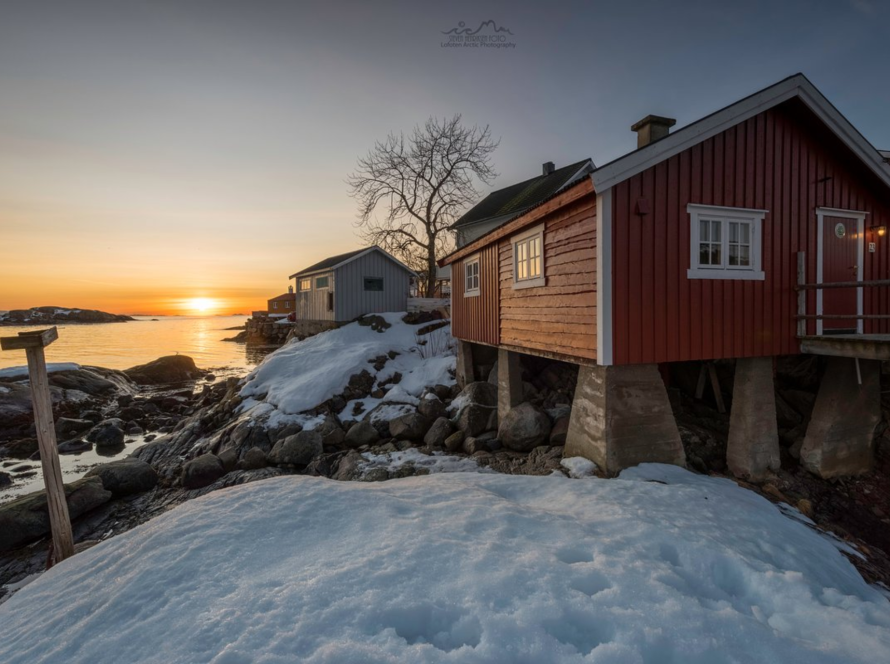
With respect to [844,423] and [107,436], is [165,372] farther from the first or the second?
[844,423]

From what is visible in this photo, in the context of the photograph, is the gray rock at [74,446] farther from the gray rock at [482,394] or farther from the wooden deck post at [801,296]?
the wooden deck post at [801,296]

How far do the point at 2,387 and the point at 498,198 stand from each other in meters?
26.3

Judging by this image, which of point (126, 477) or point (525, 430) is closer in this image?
point (525, 430)

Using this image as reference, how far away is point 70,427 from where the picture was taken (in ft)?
48.9

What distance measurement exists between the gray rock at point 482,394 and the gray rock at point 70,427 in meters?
14.1

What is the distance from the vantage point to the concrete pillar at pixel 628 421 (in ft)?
21.7

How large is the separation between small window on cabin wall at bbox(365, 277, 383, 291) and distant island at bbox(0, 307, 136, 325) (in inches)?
4482

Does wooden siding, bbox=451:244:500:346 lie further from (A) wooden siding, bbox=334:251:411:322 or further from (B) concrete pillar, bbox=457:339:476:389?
(A) wooden siding, bbox=334:251:411:322

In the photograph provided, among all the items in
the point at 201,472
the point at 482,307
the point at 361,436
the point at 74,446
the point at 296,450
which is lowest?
the point at 74,446

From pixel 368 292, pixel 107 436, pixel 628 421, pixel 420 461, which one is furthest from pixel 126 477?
pixel 368 292

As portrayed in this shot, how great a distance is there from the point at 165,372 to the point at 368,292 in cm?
1391

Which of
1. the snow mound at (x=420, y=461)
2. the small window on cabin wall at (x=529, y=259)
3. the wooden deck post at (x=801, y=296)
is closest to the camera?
the wooden deck post at (x=801, y=296)

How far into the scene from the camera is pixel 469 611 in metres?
2.75

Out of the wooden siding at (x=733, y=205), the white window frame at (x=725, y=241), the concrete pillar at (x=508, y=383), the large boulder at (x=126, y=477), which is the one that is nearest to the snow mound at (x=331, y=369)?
the concrete pillar at (x=508, y=383)
